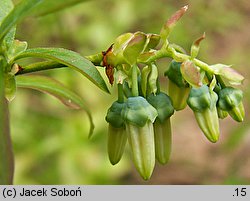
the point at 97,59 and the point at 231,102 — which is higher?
the point at 97,59

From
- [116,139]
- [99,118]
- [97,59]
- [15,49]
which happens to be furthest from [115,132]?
[99,118]

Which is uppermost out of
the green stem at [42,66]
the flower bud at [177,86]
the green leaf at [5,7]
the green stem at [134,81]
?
the green leaf at [5,7]

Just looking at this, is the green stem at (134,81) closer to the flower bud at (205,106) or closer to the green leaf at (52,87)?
the flower bud at (205,106)

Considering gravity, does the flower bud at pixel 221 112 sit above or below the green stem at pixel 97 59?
below

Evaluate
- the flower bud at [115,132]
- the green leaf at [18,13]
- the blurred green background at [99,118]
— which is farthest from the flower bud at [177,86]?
the blurred green background at [99,118]

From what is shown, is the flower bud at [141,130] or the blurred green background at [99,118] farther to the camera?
the blurred green background at [99,118]

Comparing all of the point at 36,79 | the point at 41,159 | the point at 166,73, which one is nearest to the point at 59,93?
the point at 36,79

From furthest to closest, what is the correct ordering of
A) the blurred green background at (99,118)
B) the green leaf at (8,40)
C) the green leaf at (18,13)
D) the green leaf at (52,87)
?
the blurred green background at (99,118) → the green leaf at (52,87) → the green leaf at (8,40) → the green leaf at (18,13)

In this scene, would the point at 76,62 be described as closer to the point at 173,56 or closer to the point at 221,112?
the point at 173,56
